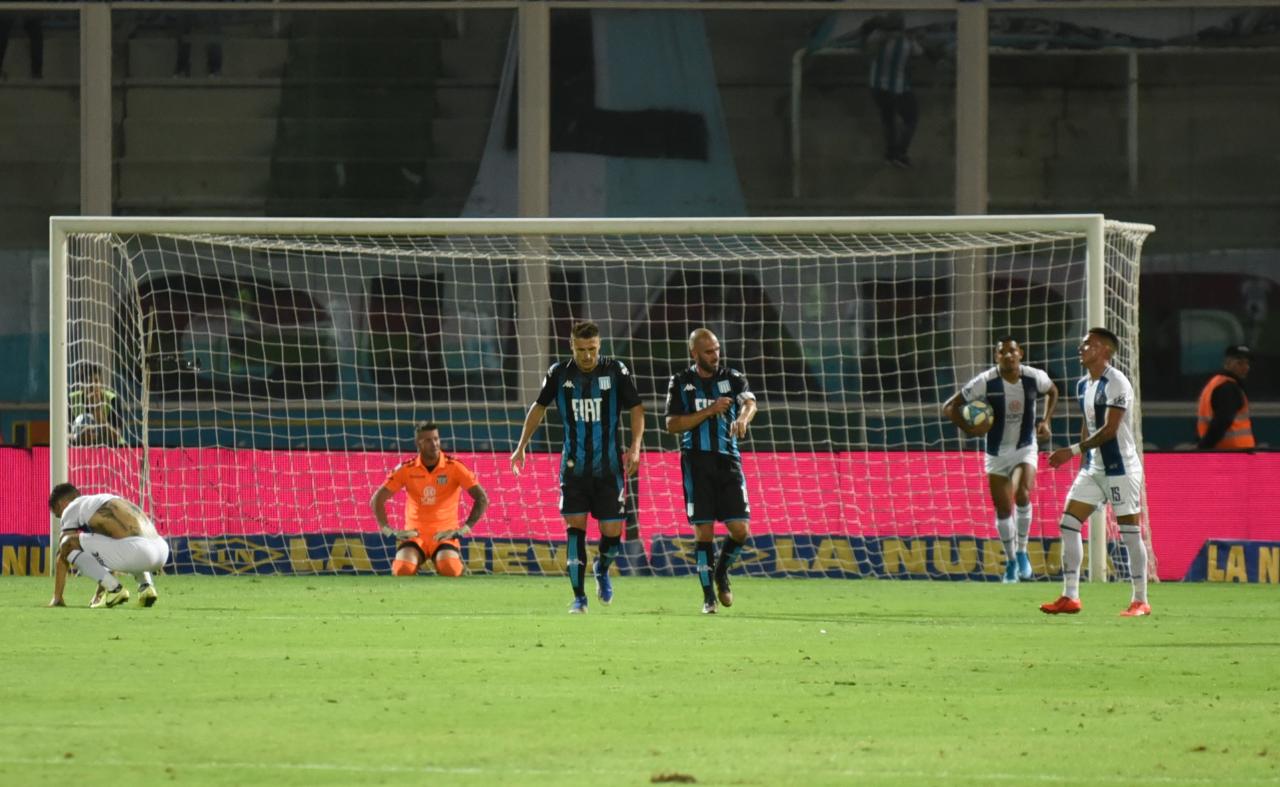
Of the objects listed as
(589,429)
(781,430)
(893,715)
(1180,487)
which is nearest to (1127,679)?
(893,715)

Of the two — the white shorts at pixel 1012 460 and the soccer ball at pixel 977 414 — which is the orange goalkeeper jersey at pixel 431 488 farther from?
the white shorts at pixel 1012 460

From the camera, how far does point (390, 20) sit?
906 inches

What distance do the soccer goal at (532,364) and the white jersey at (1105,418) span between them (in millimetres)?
3877

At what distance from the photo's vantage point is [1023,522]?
16.7m

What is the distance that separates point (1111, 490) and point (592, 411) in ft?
10.3

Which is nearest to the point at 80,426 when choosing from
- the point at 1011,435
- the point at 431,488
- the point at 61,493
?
the point at 431,488

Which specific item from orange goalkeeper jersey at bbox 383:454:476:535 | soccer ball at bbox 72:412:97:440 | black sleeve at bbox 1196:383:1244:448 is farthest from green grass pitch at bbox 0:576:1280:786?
black sleeve at bbox 1196:383:1244:448

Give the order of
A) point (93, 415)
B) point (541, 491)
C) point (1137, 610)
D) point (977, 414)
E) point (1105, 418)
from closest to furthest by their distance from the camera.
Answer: point (1105, 418) → point (1137, 610) → point (977, 414) → point (93, 415) → point (541, 491)

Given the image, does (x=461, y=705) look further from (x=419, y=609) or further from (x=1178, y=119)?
(x=1178, y=119)

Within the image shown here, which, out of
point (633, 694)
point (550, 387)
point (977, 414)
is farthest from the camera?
point (977, 414)

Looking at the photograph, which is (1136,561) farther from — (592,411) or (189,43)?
(189,43)

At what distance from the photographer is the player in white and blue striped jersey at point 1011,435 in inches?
655

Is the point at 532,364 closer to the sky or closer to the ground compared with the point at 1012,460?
closer to the sky

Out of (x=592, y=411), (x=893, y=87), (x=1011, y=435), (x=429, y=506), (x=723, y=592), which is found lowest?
(x=723, y=592)
